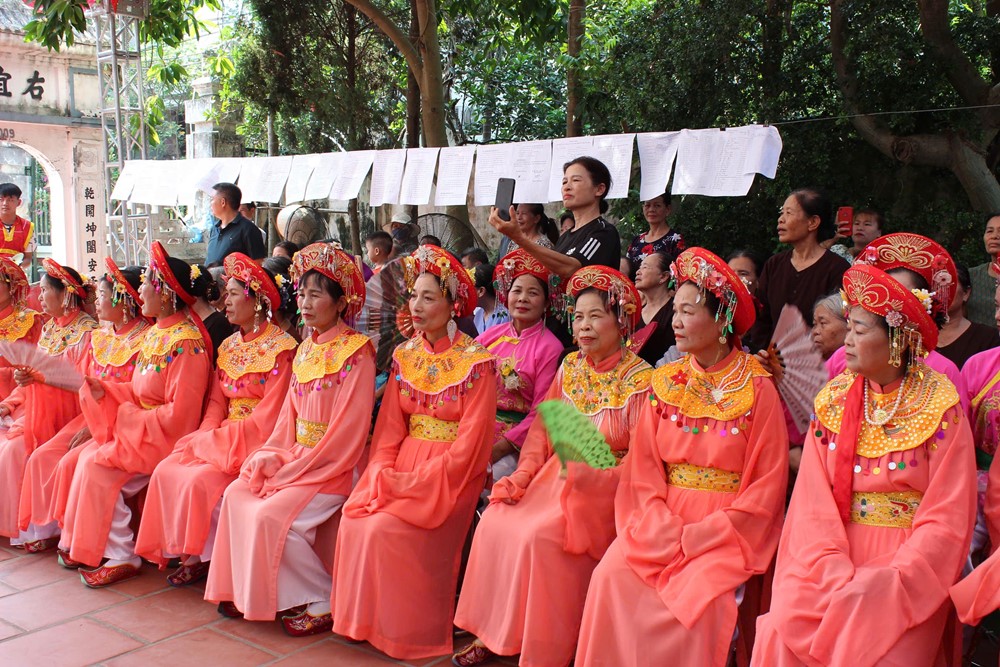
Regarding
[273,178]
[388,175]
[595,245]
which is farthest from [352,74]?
[595,245]

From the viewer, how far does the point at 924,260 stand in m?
3.61

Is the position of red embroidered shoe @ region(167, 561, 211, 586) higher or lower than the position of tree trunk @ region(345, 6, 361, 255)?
lower

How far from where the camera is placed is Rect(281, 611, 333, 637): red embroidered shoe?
4.12m

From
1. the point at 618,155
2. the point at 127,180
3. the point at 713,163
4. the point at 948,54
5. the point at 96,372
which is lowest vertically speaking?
the point at 96,372

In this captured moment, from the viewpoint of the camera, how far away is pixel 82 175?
1492 cm

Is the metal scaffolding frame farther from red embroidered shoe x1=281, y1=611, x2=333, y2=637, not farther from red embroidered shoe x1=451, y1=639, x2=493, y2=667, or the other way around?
red embroidered shoe x1=451, y1=639, x2=493, y2=667

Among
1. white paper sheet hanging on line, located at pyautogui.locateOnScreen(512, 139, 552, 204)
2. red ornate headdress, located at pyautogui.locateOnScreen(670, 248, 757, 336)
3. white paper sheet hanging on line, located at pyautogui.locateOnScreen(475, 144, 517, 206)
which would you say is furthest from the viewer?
white paper sheet hanging on line, located at pyautogui.locateOnScreen(475, 144, 517, 206)

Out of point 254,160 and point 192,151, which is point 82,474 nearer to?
point 254,160

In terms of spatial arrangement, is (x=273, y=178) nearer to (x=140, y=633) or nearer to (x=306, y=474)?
(x=306, y=474)

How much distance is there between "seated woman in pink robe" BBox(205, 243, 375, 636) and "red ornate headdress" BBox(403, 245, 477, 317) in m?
0.40

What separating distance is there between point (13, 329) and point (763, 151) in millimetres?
4904

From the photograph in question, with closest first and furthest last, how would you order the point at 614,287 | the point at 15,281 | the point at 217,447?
the point at 614,287 < the point at 217,447 < the point at 15,281

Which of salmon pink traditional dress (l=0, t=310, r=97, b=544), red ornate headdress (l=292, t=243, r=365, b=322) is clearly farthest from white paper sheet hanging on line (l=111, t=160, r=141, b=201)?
red ornate headdress (l=292, t=243, r=365, b=322)

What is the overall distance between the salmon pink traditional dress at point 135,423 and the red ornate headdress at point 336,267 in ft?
2.92
